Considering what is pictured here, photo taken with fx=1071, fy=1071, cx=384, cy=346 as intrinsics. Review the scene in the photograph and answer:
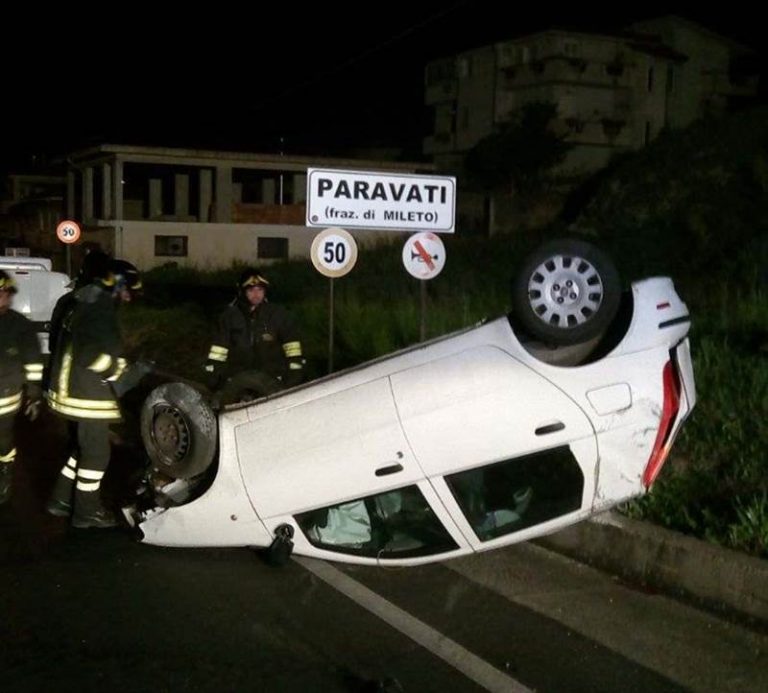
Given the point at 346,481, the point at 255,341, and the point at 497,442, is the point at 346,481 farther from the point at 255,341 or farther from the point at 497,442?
the point at 255,341

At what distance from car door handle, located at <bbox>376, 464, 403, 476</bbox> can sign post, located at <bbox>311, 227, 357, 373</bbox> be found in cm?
546

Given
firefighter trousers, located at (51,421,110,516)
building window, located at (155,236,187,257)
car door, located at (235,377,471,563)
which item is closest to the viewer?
car door, located at (235,377,471,563)

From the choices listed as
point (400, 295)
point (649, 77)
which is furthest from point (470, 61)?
point (400, 295)

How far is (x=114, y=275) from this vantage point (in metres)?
6.96

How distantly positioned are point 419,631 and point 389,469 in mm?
784

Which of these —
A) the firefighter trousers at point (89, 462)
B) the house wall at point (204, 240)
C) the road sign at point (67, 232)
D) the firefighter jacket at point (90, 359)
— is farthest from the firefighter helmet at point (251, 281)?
the house wall at point (204, 240)

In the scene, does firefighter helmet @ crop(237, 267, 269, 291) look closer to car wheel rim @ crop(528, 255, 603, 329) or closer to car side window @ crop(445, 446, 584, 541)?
car wheel rim @ crop(528, 255, 603, 329)

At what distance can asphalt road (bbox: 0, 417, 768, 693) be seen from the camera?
4.54 metres

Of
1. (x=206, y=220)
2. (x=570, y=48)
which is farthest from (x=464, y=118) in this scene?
(x=206, y=220)

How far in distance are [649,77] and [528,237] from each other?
25936 millimetres

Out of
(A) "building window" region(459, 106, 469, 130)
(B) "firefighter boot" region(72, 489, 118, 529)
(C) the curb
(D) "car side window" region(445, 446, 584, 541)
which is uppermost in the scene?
(A) "building window" region(459, 106, 469, 130)

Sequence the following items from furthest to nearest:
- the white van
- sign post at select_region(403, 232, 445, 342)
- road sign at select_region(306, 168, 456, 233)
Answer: the white van < sign post at select_region(403, 232, 445, 342) < road sign at select_region(306, 168, 456, 233)

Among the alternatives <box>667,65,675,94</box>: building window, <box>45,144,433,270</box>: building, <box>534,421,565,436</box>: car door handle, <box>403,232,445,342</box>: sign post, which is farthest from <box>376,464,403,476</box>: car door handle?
<box>667,65,675,94</box>: building window

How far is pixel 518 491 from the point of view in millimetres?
5340
